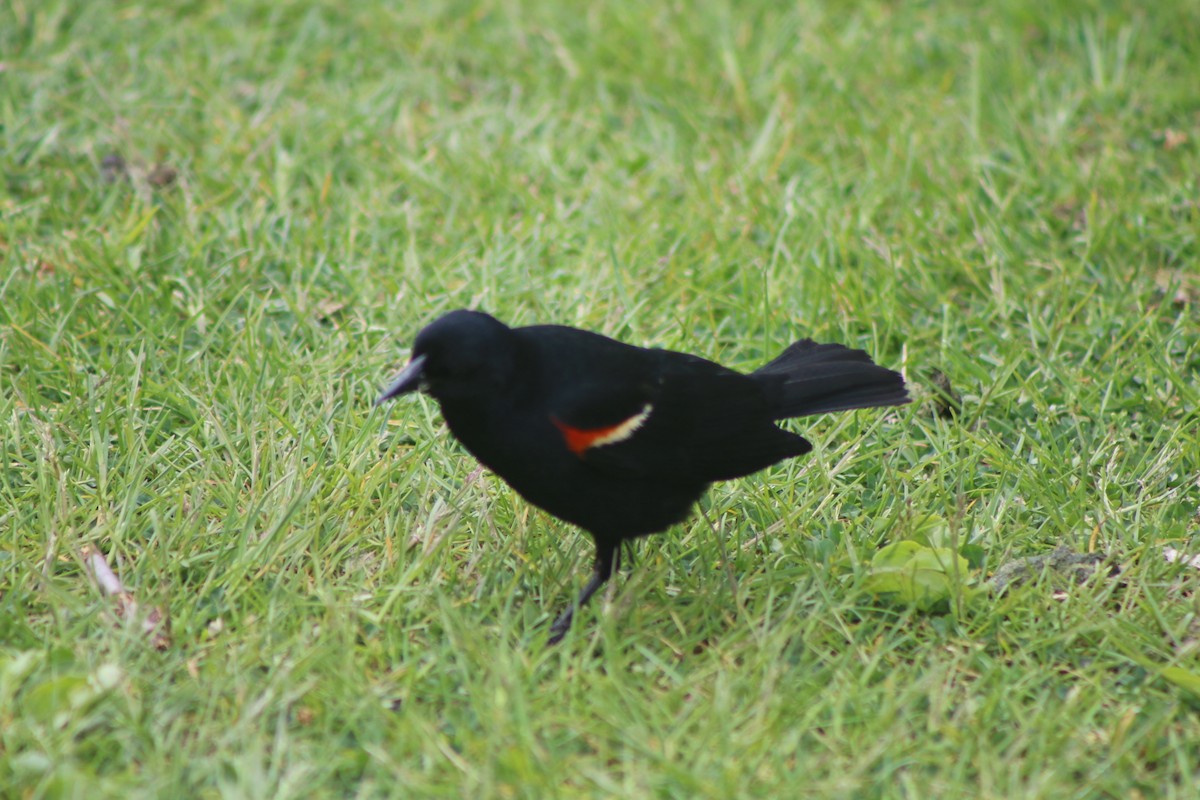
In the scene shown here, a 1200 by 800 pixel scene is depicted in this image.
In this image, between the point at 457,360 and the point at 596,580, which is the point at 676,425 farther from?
the point at 457,360

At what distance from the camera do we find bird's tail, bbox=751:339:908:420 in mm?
3359

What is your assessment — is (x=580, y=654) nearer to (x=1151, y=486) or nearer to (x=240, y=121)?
(x=1151, y=486)

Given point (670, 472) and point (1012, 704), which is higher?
point (670, 472)

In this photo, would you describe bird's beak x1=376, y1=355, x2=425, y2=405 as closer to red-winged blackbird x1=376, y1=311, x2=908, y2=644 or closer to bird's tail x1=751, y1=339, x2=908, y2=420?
red-winged blackbird x1=376, y1=311, x2=908, y2=644

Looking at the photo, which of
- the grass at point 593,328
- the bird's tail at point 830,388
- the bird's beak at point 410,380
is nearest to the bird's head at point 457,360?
the bird's beak at point 410,380

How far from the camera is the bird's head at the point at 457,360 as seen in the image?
2891 mm

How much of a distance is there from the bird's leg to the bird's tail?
58cm

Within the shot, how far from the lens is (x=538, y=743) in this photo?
105 inches

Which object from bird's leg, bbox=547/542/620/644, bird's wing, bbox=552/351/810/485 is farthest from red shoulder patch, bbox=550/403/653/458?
bird's leg, bbox=547/542/620/644

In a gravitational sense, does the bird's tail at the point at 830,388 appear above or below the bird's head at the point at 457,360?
below

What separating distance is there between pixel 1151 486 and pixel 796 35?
3.46 m

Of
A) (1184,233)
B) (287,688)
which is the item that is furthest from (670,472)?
(1184,233)

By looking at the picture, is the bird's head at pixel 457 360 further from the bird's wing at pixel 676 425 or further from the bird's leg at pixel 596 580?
the bird's leg at pixel 596 580

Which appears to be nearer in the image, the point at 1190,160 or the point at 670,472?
the point at 670,472
